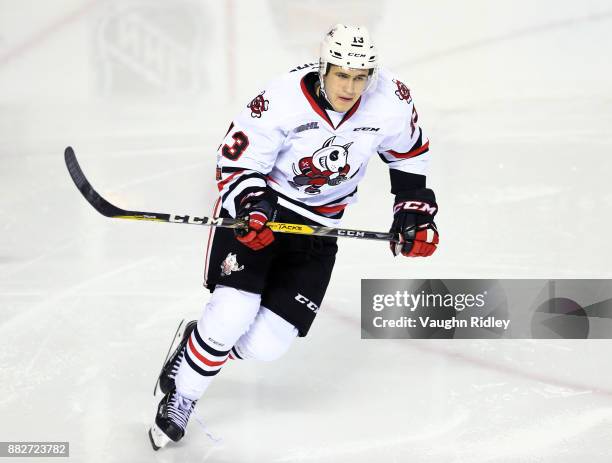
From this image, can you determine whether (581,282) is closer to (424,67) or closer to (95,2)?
(424,67)

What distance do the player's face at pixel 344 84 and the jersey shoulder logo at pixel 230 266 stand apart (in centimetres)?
53

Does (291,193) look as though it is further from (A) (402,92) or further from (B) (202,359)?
(B) (202,359)

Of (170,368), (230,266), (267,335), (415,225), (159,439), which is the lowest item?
(159,439)

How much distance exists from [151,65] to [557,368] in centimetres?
330

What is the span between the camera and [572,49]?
5.65 meters

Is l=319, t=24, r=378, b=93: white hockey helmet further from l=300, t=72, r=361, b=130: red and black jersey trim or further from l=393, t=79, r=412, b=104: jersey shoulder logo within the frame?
l=393, t=79, r=412, b=104: jersey shoulder logo

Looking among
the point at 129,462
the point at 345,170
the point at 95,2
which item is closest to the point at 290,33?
the point at 95,2

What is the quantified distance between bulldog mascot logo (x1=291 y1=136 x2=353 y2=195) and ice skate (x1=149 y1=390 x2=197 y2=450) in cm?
74

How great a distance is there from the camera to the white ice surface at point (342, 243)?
288cm

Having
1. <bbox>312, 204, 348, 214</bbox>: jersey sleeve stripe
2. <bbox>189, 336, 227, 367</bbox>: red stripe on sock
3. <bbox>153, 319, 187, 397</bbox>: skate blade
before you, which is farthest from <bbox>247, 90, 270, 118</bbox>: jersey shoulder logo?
<bbox>153, 319, 187, 397</bbox>: skate blade

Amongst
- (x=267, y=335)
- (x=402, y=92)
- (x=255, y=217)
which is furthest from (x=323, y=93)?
(x=267, y=335)

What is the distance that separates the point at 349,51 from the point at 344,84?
0.09 meters

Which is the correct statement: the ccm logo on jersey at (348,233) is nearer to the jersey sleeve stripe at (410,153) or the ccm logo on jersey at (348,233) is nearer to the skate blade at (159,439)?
the jersey sleeve stripe at (410,153)

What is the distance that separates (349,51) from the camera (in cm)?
260
